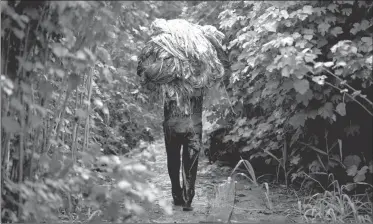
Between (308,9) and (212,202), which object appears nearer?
(308,9)

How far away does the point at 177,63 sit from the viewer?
198 inches

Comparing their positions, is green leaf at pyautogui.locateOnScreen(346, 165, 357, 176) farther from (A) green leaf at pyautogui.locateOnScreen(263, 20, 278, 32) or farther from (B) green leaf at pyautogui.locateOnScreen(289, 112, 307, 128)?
(A) green leaf at pyautogui.locateOnScreen(263, 20, 278, 32)

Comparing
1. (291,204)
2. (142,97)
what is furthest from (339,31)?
(142,97)

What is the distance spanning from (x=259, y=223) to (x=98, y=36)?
2260 millimetres

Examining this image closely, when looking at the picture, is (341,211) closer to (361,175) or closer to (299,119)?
(361,175)

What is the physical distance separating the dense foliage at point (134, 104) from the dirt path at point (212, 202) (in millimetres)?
402

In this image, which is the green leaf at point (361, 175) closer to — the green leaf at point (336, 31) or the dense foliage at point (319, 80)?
the dense foliage at point (319, 80)

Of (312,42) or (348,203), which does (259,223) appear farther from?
(312,42)

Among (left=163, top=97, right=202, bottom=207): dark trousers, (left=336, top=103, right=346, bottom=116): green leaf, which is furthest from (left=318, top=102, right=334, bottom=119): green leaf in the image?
(left=163, top=97, right=202, bottom=207): dark trousers

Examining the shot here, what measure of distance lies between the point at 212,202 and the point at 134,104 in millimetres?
4214

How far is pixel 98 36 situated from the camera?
376 centimetres

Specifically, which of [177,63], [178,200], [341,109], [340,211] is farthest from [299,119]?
[178,200]

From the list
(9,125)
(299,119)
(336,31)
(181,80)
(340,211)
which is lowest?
(340,211)

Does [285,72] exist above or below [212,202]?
above
